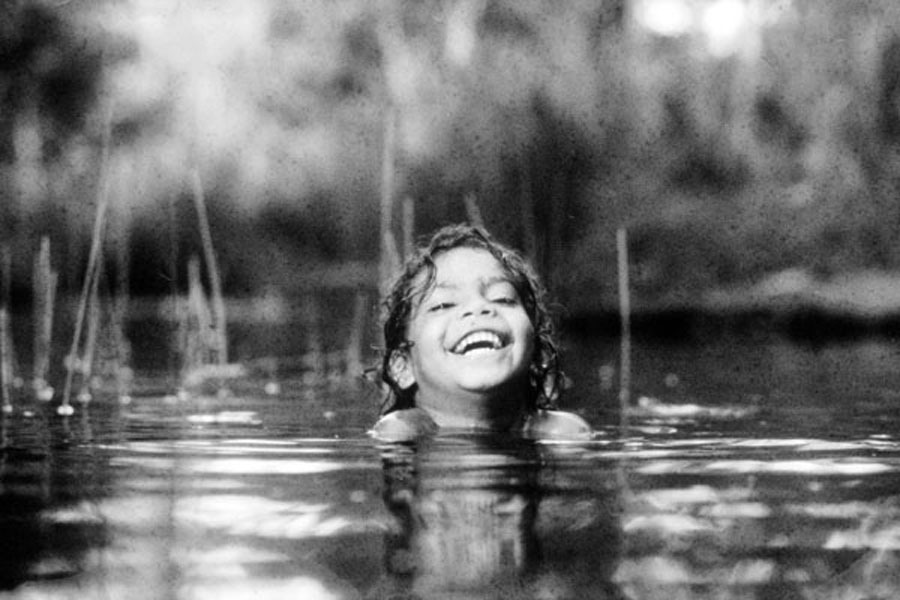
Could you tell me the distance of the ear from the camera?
18.9 feet

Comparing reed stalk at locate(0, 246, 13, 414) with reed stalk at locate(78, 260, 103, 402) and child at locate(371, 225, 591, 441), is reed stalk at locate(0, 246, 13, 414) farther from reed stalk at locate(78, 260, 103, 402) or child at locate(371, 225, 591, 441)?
child at locate(371, 225, 591, 441)

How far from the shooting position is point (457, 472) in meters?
4.19

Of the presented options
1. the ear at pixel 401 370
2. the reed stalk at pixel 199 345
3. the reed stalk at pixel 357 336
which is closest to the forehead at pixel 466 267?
the ear at pixel 401 370

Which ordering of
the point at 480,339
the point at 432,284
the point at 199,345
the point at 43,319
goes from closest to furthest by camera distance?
the point at 480,339
the point at 432,284
the point at 199,345
the point at 43,319

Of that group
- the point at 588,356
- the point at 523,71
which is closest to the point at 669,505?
the point at 588,356

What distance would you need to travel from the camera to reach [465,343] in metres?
5.22

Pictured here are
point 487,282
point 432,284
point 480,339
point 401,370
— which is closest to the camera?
point 480,339

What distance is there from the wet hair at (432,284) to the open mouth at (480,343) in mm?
278

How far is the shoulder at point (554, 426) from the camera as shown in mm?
5512

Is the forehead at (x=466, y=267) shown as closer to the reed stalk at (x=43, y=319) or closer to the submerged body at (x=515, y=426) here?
the submerged body at (x=515, y=426)

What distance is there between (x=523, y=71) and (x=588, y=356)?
25.8 ft

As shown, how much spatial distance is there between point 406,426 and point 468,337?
1.36 feet

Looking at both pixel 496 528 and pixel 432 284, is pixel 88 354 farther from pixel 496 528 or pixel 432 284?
pixel 496 528

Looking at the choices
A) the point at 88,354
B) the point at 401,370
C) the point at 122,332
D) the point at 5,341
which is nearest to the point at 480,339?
the point at 401,370
